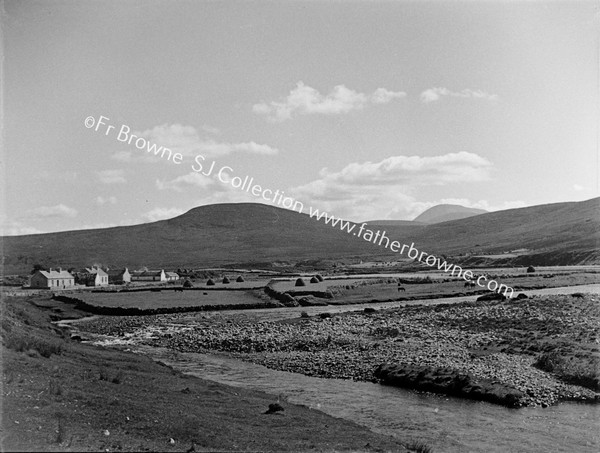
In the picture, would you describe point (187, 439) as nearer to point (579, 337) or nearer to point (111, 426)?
point (111, 426)

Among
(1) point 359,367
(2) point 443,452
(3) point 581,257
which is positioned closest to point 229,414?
(2) point 443,452

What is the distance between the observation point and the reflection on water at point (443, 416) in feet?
55.8

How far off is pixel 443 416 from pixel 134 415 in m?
11.3

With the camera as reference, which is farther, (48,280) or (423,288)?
(48,280)

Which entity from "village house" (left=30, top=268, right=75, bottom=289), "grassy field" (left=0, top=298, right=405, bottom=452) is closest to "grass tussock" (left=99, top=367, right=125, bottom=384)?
"grassy field" (left=0, top=298, right=405, bottom=452)

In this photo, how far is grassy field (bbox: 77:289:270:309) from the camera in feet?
197

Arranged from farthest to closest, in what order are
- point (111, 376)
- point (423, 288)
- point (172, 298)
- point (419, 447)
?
point (423, 288), point (172, 298), point (111, 376), point (419, 447)

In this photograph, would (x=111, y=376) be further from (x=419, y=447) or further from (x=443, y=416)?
(x=443, y=416)

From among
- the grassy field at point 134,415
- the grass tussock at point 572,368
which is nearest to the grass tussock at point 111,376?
the grassy field at point 134,415

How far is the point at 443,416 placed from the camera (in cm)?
1962

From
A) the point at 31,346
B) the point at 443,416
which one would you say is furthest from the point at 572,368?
the point at 31,346

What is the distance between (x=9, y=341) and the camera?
18.0 metres

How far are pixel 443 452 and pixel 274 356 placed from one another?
16.2 m

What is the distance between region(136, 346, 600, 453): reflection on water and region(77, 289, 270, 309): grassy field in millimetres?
35755
